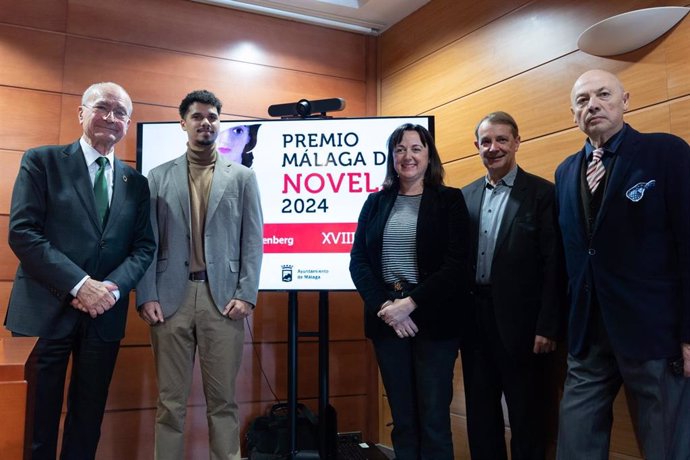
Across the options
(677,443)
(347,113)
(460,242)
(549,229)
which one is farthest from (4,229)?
(677,443)

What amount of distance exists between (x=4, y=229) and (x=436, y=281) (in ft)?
7.75

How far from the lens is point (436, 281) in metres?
2.09

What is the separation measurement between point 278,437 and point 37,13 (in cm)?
269

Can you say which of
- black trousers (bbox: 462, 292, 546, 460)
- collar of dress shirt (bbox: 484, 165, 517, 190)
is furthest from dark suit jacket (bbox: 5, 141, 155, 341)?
collar of dress shirt (bbox: 484, 165, 517, 190)

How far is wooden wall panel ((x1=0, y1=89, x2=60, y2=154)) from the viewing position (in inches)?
122

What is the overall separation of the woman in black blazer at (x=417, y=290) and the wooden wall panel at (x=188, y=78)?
165cm

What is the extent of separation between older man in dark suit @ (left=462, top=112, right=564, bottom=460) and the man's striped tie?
21cm

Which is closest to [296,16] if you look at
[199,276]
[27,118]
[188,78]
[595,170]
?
[188,78]

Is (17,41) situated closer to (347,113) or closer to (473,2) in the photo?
(347,113)

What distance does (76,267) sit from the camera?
205 centimetres

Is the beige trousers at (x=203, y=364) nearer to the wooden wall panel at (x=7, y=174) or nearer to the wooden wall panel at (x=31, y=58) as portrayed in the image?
the wooden wall panel at (x=7, y=174)

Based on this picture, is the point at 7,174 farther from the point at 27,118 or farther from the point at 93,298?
the point at 93,298

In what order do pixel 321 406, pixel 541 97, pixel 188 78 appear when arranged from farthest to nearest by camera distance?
pixel 188 78 → pixel 321 406 → pixel 541 97

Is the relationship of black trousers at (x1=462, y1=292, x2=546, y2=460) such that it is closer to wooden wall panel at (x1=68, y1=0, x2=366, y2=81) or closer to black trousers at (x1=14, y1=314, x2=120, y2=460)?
black trousers at (x1=14, y1=314, x2=120, y2=460)
